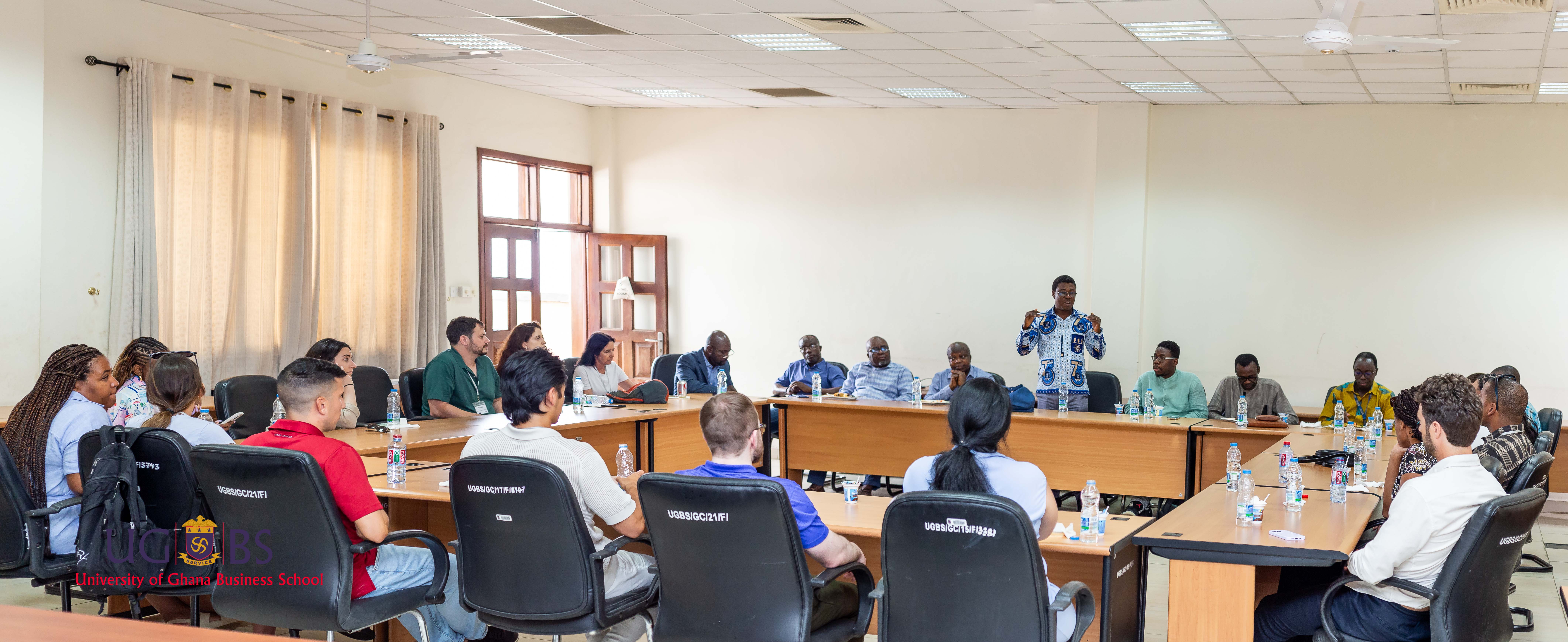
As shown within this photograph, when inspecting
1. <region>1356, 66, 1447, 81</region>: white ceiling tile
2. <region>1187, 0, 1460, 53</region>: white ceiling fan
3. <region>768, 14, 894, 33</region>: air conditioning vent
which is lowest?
<region>1187, 0, 1460, 53</region>: white ceiling fan

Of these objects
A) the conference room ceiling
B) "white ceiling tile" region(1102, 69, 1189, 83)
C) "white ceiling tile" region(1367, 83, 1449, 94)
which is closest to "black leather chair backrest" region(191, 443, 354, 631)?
the conference room ceiling

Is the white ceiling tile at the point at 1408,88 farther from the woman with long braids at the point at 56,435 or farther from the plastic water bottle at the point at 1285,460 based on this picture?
the woman with long braids at the point at 56,435

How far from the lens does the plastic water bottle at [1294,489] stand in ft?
11.8

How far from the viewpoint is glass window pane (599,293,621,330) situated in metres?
10.3

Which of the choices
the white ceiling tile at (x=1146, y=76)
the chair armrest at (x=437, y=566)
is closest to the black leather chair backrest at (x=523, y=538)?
the chair armrest at (x=437, y=566)

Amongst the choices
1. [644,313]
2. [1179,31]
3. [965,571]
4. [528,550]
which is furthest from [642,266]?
[965,571]

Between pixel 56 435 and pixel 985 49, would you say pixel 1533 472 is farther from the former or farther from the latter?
pixel 56 435

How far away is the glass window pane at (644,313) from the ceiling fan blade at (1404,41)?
6852 mm

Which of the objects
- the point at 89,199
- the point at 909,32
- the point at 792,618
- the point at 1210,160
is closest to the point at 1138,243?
the point at 1210,160

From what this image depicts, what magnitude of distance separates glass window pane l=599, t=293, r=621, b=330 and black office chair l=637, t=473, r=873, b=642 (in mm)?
7605

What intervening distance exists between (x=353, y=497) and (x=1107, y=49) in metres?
5.35

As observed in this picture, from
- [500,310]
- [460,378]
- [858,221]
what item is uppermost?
[858,221]

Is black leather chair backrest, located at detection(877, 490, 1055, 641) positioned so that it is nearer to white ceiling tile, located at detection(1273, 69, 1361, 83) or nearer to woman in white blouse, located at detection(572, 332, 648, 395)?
woman in white blouse, located at detection(572, 332, 648, 395)

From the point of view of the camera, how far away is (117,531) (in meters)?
3.15
